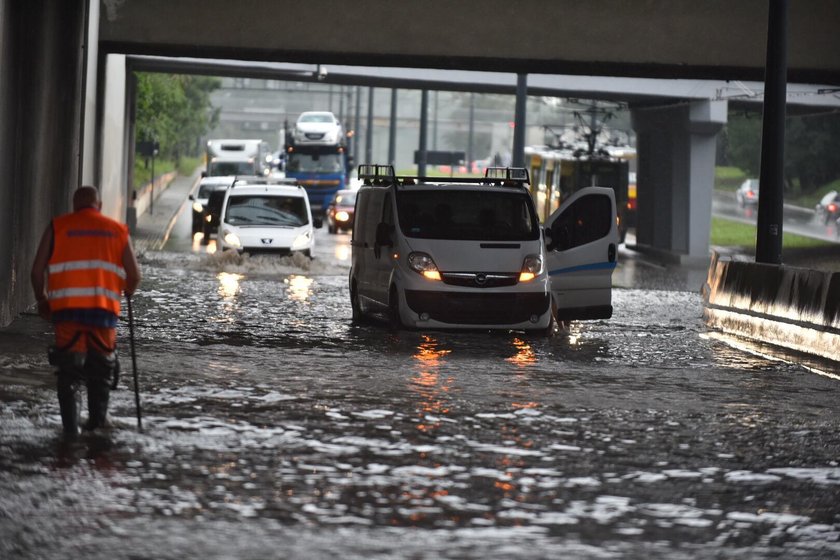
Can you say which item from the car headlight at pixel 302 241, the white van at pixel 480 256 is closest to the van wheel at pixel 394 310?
the white van at pixel 480 256

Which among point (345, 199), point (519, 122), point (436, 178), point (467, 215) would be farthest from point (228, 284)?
point (345, 199)

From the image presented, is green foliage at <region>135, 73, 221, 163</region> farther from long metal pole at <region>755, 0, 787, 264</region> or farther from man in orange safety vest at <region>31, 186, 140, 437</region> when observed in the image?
man in orange safety vest at <region>31, 186, 140, 437</region>

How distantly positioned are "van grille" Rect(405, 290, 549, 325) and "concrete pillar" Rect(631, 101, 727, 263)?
2752 cm

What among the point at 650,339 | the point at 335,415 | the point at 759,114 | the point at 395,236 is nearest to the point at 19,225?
the point at 395,236

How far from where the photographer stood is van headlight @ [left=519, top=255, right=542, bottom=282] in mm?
18906

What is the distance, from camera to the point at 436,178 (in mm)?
20703

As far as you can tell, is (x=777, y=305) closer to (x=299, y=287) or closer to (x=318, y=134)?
(x=299, y=287)

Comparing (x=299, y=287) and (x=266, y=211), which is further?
(x=266, y=211)

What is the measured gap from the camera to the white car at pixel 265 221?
32656 mm

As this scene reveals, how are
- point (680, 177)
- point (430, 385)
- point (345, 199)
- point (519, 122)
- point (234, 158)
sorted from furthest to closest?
point (234, 158) < point (345, 199) < point (680, 177) < point (519, 122) < point (430, 385)

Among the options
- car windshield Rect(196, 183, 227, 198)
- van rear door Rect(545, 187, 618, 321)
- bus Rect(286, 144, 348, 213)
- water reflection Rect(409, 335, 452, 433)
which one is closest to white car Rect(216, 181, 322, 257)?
van rear door Rect(545, 187, 618, 321)

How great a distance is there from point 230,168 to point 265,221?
37.5 metres

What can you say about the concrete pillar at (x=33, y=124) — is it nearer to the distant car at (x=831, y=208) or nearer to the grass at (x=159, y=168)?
the grass at (x=159, y=168)

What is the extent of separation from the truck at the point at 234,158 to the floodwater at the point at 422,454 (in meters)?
51.8
